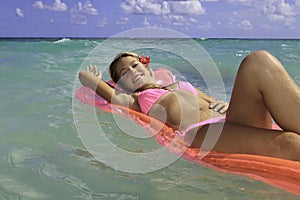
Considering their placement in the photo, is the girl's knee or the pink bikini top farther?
the pink bikini top

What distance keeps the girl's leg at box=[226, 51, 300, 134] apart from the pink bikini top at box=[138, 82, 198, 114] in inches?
48.6

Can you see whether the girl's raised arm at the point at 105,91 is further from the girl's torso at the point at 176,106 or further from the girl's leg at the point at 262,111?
the girl's leg at the point at 262,111

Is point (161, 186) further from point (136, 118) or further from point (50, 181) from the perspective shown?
point (136, 118)

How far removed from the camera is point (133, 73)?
3.74 meters

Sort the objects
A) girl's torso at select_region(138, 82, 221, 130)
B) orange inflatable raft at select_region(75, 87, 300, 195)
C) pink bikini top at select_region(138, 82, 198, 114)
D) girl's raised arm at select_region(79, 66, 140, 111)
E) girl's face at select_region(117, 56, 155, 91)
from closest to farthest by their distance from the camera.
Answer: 1. orange inflatable raft at select_region(75, 87, 300, 195)
2. girl's torso at select_region(138, 82, 221, 130)
3. pink bikini top at select_region(138, 82, 198, 114)
4. girl's face at select_region(117, 56, 155, 91)
5. girl's raised arm at select_region(79, 66, 140, 111)

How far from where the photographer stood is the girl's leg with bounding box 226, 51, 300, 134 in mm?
2162

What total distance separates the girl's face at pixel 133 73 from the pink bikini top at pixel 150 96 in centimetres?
15

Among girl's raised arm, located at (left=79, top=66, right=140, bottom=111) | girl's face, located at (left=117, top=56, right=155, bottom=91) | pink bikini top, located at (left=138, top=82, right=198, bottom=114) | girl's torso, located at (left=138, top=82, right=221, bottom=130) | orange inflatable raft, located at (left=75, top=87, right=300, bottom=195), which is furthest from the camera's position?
girl's raised arm, located at (left=79, top=66, right=140, bottom=111)

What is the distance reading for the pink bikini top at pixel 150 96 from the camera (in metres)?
3.51

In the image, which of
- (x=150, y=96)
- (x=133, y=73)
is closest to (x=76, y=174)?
(x=150, y=96)

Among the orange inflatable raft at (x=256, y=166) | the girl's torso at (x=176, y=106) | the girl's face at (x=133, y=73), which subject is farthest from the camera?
the girl's face at (x=133, y=73)

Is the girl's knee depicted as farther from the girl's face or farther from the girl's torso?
the girl's face

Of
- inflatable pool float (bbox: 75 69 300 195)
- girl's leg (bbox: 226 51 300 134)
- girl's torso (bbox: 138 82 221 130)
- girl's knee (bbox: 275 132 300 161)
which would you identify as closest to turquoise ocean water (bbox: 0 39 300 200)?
inflatable pool float (bbox: 75 69 300 195)

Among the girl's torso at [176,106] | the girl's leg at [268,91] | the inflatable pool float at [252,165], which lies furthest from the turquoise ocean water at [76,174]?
the girl's leg at [268,91]
